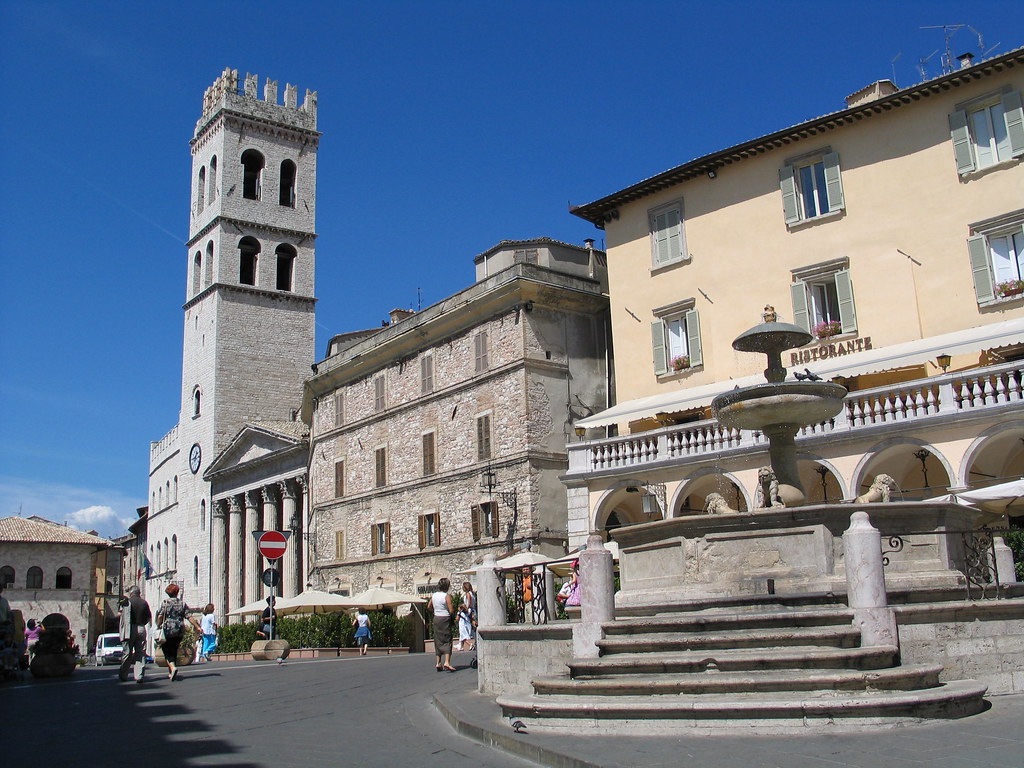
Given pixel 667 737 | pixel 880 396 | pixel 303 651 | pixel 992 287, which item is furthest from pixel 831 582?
pixel 303 651

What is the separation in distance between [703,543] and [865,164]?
656 inches

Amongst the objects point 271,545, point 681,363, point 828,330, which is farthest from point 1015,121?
point 271,545

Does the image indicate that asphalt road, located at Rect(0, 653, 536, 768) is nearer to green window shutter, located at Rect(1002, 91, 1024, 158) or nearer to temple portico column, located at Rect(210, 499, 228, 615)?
green window shutter, located at Rect(1002, 91, 1024, 158)

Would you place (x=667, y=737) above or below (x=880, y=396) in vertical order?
below

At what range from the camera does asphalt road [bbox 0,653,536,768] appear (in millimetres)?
8906

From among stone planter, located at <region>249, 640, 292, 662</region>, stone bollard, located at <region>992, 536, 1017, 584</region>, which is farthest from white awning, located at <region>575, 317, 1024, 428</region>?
stone planter, located at <region>249, 640, 292, 662</region>

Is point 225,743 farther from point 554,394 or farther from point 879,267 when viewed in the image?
point 554,394

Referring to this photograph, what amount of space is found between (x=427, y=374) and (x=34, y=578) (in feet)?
131

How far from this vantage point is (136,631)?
57.5ft

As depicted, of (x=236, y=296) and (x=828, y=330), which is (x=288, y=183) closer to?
(x=236, y=296)

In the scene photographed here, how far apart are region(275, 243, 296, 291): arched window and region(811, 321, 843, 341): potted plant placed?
4290 centimetres

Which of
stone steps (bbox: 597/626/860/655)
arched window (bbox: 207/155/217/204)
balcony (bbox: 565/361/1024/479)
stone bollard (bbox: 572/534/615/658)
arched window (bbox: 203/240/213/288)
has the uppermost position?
arched window (bbox: 207/155/217/204)

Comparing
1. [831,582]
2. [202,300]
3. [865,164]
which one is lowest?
[831,582]

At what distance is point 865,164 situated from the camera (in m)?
25.5
